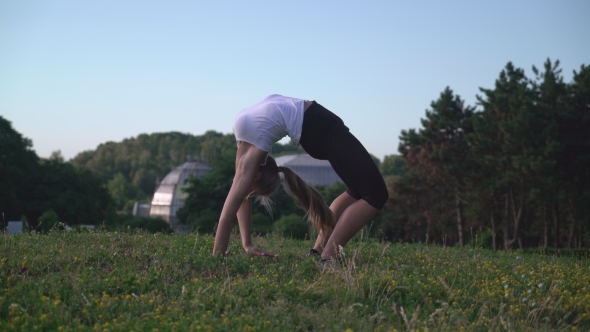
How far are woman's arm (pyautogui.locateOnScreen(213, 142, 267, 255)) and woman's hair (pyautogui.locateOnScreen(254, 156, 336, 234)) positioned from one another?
0.35 m

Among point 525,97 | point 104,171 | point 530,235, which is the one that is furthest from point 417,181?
point 104,171

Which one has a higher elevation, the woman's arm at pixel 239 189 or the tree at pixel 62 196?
the woman's arm at pixel 239 189

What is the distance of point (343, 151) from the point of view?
5605 mm

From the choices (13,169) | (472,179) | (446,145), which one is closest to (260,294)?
(472,179)

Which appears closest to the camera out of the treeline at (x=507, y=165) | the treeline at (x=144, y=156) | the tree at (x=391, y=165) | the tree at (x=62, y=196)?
the treeline at (x=507, y=165)

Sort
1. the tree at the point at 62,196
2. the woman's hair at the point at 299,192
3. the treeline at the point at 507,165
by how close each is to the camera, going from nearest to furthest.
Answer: the woman's hair at the point at 299,192
the treeline at the point at 507,165
the tree at the point at 62,196

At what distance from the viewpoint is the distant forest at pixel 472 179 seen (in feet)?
→ 120

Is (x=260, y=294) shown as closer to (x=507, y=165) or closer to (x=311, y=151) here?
(x=311, y=151)

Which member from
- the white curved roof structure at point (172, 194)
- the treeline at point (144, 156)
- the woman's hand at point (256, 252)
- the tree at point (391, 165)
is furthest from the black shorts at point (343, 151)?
the treeline at point (144, 156)

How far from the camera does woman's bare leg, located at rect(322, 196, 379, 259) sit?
5594 millimetres

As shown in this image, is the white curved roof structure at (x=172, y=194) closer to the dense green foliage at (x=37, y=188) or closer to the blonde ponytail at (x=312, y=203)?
the dense green foliage at (x=37, y=188)

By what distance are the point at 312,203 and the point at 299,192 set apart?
16 centimetres

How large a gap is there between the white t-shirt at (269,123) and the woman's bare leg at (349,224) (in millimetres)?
791

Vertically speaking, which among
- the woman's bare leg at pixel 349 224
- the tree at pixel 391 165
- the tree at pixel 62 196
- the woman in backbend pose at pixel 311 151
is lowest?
the tree at pixel 62 196
